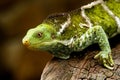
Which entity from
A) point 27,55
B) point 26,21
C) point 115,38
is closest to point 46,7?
point 26,21

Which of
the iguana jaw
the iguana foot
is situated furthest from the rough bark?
the iguana jaw

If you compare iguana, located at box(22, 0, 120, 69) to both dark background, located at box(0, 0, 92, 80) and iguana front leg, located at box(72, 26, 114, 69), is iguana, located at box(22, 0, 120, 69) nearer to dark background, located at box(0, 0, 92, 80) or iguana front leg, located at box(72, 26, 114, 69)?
iguana front leg, located at box(72, 26, 114, 69)

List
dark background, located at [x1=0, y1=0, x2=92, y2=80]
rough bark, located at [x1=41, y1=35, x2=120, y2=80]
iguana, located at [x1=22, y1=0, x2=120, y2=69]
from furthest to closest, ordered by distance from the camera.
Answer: dark background, located at [x1=0, y1=0, x2=92, y2=80] → iguana, located at [x1=22, y1=0, x2=120, y2=69] → rough bark, located at [x1=41, y1=35, x2=120, y2=80]

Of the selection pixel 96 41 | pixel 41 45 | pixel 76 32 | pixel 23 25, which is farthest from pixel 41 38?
pixel 23 25

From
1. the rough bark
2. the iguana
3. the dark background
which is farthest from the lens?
the dark background

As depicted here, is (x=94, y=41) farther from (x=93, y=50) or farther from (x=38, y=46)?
(x=38, y=46)

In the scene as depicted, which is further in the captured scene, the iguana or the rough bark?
the iguana
